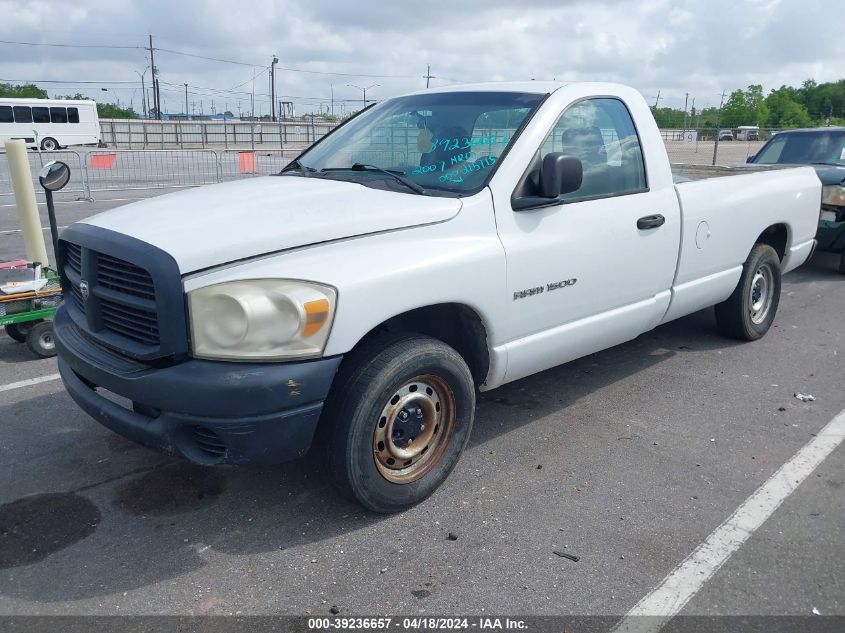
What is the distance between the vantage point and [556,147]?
399 cm

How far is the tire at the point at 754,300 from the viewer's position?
223 inches

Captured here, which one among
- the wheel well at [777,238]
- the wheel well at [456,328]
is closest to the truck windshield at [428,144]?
the wheel well at [456,328]

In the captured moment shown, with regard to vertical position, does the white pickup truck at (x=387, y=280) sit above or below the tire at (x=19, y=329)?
above

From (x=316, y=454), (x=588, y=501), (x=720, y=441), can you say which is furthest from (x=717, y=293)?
(x=316, y=454)

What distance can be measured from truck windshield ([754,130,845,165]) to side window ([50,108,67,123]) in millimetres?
39322

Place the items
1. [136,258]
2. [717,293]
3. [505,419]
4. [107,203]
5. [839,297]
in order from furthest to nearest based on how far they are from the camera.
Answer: [107,203]
[839,297]
[717,293]
[505,419]
[136,258]

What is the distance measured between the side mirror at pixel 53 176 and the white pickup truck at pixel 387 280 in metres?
2.42

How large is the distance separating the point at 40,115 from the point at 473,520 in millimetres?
43111

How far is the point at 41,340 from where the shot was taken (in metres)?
5.47

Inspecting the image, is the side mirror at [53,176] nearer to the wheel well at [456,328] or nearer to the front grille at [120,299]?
the front grille at [120,299]

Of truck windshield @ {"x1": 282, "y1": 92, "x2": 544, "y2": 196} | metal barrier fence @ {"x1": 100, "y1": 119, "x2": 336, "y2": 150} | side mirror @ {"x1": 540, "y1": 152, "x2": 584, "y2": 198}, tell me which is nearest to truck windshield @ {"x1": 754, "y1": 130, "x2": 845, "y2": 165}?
truck windshield @ {"x1": 282, "y1": 92, "x2": 544, "y2": 196}

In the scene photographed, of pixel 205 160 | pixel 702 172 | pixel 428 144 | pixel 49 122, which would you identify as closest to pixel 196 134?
pixel 49 122

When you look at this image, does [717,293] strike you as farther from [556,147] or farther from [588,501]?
[588,501]

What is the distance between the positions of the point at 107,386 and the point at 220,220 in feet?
2.78
